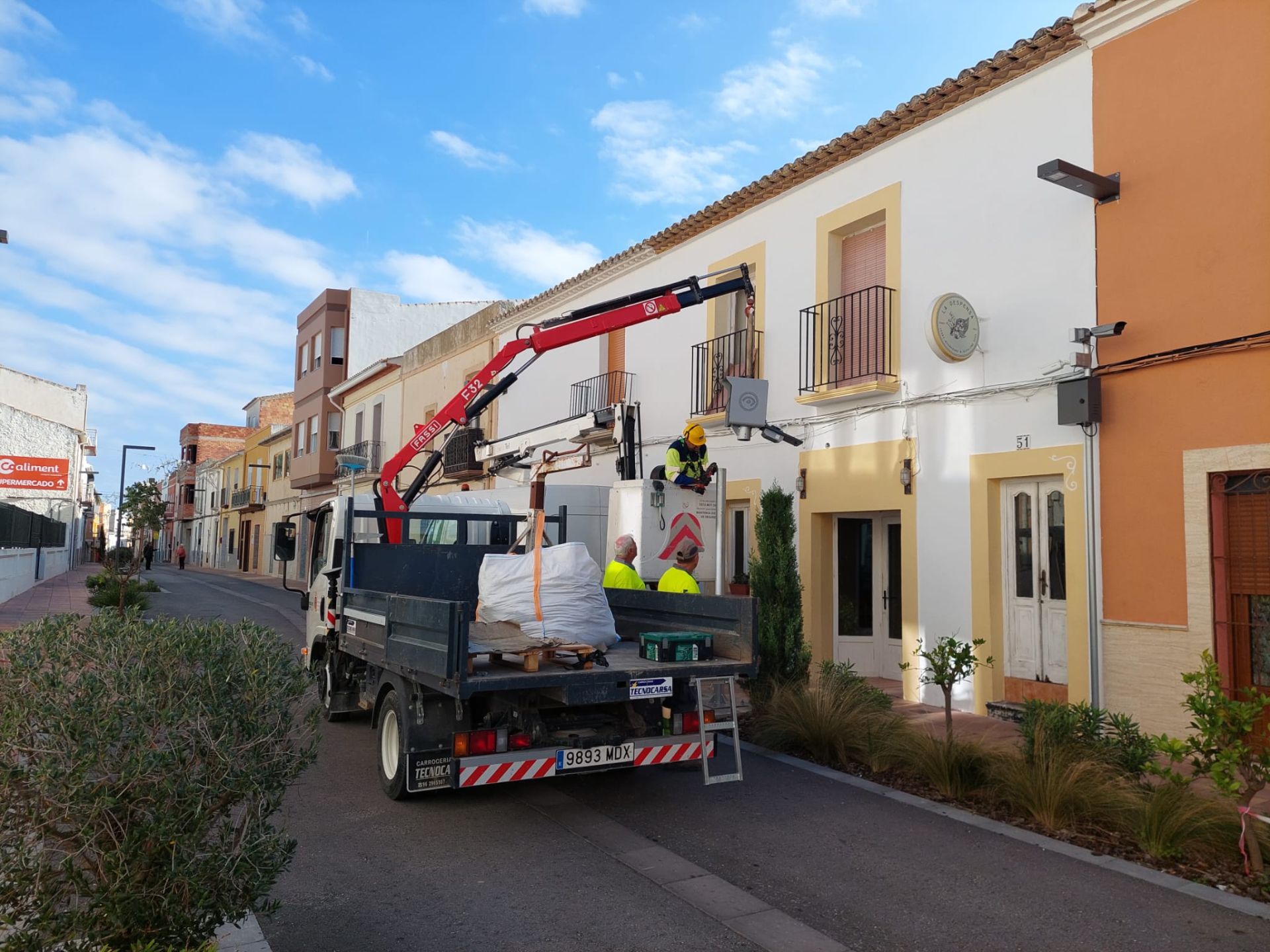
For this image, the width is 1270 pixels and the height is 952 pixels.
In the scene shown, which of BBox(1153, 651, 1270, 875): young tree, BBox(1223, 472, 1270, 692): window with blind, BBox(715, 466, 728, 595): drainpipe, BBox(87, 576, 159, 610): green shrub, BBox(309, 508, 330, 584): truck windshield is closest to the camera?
BBox(1153, 651, 1270, 875): young tree

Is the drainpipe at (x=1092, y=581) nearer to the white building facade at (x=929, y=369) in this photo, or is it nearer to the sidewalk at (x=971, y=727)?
the white building facade at (x=929, y=369)

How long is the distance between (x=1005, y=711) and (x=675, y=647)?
436 cm

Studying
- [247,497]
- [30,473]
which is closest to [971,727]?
[30,473]

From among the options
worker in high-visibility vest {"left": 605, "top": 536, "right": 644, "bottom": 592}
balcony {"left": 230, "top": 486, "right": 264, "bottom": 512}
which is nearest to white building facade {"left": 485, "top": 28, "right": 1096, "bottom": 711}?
worker in high-visibility vest {"left": 605, "top": 536, "right": 644, "bottom": 592}

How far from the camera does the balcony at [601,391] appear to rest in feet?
49.8

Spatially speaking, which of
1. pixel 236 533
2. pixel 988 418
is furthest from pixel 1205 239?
pixel 236 533

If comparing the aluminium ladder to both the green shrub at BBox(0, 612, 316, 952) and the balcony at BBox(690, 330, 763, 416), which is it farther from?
the balcony at BBox(690, 330, 763, 416)

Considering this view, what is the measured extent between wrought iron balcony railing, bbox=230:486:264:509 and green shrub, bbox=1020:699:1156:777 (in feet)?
146

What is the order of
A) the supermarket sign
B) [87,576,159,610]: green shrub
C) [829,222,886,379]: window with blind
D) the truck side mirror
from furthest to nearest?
1. the supermarket sign
2. [87,576,159,610]: green shrub
3. [829,222,886,379]: window with blind
4. the truck side mirror

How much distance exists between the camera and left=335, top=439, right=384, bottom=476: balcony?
90.3 ft

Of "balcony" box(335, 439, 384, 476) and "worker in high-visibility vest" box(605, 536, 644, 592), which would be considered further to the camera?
"balcony" box(335, 439, 384, 476)

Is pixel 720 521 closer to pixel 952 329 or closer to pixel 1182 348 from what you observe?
pixel 952 329

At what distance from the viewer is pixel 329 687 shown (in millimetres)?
8625

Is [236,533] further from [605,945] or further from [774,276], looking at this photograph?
[605,945]
